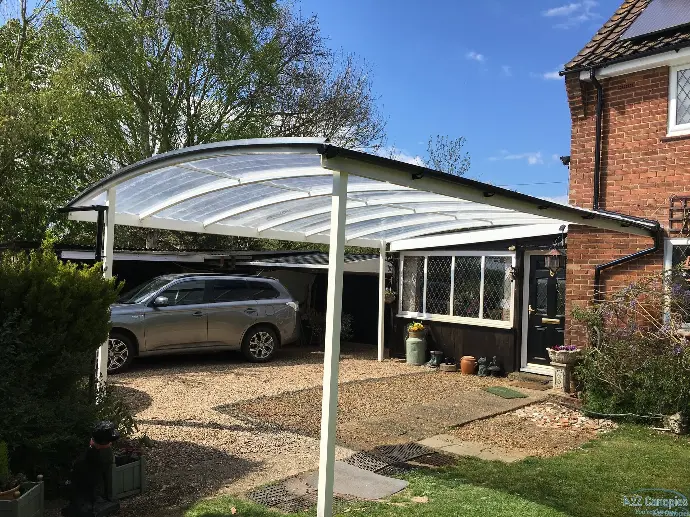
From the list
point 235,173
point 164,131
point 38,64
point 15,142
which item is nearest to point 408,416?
point 235,173

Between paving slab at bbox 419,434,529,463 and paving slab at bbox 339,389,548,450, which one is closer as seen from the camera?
paving slab at bbox 419,434,529,463

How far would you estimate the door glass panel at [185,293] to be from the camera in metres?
10.7

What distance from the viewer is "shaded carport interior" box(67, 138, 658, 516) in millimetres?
4035

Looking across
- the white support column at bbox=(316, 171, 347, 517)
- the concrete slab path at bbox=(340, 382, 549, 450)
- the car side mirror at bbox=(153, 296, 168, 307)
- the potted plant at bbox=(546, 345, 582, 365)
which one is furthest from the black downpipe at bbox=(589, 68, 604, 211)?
the car side mirror at bbox=(153, 296, 168, 307)

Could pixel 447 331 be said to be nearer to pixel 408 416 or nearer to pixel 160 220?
pixel 408 416

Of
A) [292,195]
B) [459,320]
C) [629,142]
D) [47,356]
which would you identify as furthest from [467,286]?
[47,356]

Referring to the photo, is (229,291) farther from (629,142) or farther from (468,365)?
(629,142)

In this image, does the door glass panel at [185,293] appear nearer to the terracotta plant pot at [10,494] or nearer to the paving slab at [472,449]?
the paving slab at [472,449]

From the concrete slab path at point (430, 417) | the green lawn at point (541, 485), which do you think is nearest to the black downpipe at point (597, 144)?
the concrete slab path at point (430, 417)

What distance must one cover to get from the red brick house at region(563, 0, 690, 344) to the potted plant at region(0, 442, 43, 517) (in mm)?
7243

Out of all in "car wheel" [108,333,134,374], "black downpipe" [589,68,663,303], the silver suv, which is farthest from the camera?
the silver suv

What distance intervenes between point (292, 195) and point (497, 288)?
535 centimetres

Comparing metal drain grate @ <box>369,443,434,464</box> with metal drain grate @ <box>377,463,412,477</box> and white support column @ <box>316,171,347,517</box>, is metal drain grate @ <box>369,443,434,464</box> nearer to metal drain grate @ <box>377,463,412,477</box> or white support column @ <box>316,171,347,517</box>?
metal drain grate @ <box>377,463,412,477</box>

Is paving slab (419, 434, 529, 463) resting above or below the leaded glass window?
below
